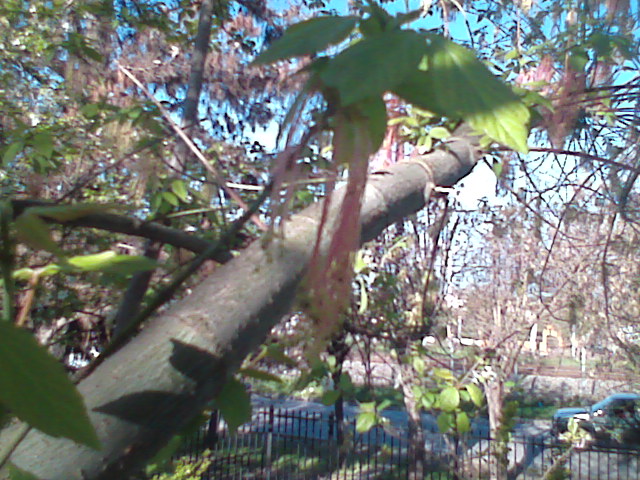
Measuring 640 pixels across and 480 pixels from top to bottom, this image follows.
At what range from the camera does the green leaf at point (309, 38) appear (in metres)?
0.45

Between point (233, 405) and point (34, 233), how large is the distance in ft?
1.18

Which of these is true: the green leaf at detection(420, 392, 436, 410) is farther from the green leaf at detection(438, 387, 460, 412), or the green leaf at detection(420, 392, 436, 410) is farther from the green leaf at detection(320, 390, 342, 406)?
the green leaf at detection(320, 390, 342, 406)

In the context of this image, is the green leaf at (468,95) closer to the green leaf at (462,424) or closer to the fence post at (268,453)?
the green leaf at (462,424)

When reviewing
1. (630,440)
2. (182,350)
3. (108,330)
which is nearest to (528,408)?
(630,440)

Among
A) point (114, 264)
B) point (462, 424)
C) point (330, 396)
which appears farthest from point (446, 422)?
point (114, 264)

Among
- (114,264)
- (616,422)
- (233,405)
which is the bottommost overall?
(616,422)

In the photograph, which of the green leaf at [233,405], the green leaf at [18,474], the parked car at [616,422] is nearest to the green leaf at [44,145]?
the green leaf at [233,405]

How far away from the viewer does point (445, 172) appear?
4.56ft

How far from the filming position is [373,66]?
0.41 m

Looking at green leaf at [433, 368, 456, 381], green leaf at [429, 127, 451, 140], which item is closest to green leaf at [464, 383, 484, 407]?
green leaf at [433, 368, 456, 381]

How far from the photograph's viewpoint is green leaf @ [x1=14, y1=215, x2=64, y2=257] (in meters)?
0.56

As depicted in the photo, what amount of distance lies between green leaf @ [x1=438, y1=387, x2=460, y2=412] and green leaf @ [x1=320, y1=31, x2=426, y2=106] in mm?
1476

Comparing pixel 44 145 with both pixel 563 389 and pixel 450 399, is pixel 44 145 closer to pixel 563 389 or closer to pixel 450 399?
pixel 450 399

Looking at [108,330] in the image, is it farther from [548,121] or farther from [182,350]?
[548,121]
